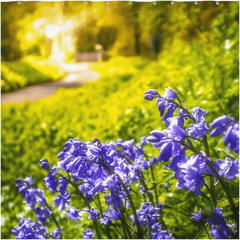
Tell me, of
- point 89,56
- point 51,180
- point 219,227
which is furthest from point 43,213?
point 89,56

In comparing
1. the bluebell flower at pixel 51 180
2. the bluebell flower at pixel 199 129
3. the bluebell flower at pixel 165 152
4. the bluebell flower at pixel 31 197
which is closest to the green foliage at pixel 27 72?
the bluebell flower at pixel 31 197

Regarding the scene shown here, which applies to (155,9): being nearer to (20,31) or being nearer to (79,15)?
(79,15)

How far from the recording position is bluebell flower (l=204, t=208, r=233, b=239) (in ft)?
2.20

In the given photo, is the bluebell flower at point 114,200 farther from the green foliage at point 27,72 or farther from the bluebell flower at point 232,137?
the green foliage at point 27,72

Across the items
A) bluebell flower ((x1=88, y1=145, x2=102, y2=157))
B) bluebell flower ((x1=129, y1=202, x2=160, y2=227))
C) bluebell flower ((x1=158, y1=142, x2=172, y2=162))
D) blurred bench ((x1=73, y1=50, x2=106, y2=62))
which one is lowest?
bluebell flower ((x1=129, y1=202, x2=160, y2=227))

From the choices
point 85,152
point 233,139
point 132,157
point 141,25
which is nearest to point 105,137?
point 132,157

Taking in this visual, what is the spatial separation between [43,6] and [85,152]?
14.0 ft

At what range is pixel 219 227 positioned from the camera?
0.69 m

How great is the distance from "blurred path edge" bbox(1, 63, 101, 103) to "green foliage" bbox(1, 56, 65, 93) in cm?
13

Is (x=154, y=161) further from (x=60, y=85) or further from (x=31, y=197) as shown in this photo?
(x=60, y=85)

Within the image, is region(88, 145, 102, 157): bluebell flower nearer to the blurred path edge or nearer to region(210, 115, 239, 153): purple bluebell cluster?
region(210, 115, 239, 153): purple bluebell cluster

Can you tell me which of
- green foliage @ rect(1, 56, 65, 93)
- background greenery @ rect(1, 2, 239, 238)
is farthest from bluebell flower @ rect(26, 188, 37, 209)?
green foliage @ rect(1, 56, 65, 93)

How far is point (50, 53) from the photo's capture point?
15.8 feet

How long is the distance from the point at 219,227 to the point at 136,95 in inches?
126
